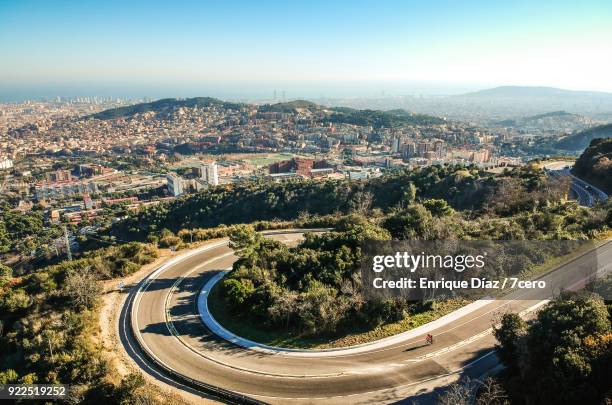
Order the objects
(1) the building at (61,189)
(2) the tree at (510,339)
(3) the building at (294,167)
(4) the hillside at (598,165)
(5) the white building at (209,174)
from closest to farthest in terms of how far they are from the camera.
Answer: (2) the tree at (510,339), (4) the hillside at (598,165), (1) the building at (61,189), (5) the white building at (209,174), (3) the building at (294,167)

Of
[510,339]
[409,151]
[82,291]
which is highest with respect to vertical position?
[510,339]

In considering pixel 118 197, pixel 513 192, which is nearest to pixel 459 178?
pixel 513 192

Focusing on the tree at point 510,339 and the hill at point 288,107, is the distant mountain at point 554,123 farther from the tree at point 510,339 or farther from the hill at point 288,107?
the tree at point 510,339

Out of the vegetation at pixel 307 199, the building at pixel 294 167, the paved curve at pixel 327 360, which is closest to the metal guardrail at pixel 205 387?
the paved curve at pixel 327 360

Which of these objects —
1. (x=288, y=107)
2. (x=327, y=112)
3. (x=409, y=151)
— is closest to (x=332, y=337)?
(x=409, y=151)

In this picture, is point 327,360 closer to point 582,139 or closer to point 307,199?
point 307,199

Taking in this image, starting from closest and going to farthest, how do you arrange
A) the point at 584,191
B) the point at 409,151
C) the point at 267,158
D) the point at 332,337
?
the point at 332,337, the point at 584,191, the point at 409,151, the point at 267,158

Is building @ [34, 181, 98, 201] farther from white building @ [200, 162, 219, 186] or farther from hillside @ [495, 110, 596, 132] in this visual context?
hillside @ [495, 110, 596, 132]
